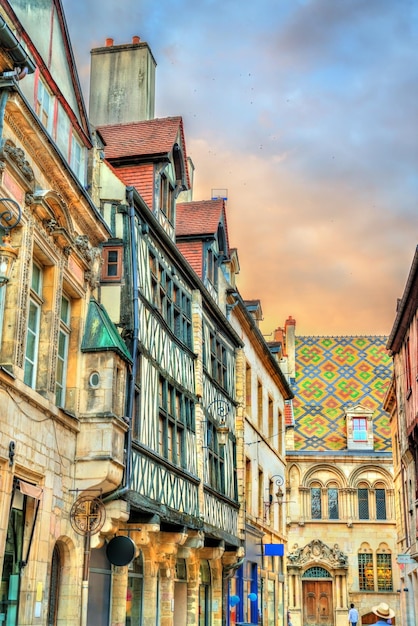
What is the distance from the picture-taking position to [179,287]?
1474 cm

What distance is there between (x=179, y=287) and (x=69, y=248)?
4.96 meters

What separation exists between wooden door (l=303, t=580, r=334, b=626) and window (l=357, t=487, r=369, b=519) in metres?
2.81

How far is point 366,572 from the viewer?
31.3 m

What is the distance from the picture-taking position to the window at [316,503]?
32188 mm

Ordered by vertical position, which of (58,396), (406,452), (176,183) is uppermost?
(176,183)

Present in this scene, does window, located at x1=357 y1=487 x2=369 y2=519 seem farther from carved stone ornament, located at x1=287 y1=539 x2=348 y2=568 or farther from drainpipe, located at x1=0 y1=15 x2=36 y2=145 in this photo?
drainpipe, located at x1=0 y1=15 x2=36 y2=145

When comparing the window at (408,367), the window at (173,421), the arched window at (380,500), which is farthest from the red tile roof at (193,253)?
the arched window at (380,500)

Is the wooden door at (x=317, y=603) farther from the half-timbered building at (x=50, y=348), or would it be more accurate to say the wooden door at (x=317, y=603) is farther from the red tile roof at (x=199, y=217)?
the half-timbered building at (x=50, y=348)

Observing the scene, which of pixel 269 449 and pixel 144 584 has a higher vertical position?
pixel 269 449

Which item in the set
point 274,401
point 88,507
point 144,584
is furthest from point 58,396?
point 274,401

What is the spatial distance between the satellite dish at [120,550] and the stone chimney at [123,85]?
8.94 m

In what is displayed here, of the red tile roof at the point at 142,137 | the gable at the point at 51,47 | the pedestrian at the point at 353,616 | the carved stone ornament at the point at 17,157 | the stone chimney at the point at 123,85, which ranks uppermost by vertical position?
the stone chimney at the point at 123,85

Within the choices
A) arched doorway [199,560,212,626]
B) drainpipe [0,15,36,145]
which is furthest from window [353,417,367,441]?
drainpipe [0,15,36,145]

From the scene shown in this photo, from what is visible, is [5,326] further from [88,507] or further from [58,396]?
[88,507]
